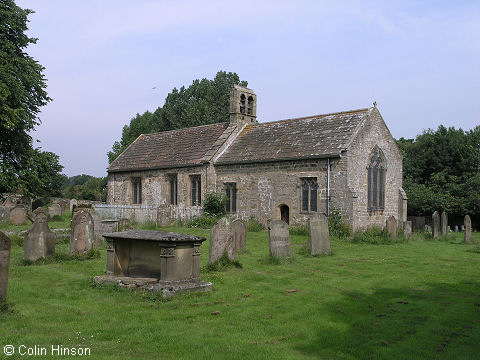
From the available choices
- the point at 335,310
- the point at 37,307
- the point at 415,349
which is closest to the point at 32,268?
the point at 37,307

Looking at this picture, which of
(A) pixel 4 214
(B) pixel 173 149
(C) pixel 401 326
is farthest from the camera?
(B) pixel 173 149

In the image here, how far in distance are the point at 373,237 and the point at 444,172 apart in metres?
17.7

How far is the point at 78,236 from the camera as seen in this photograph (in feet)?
44.0

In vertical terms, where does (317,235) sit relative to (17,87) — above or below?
below

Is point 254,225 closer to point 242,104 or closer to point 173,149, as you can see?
point 242,104

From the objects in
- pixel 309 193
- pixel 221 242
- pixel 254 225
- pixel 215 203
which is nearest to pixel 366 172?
pixel 309 193

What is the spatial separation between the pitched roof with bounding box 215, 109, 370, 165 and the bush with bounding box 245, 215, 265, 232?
10.6ft

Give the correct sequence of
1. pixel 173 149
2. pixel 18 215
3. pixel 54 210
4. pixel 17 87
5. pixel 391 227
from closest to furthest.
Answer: pixel 391 227 < pixel 17 87 < pixel 18 215 < pixel 54 210 < pixel 173 149

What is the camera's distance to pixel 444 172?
33969mm

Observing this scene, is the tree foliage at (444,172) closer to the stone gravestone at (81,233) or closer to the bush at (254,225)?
the bush at (254,225)

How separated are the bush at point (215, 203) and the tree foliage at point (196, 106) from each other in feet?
80.2

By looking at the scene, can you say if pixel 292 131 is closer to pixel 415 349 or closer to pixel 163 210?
pixel 163 210

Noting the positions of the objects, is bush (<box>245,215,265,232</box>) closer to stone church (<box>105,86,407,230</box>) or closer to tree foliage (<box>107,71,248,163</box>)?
stone church (<box>105,86,407,230</box>)

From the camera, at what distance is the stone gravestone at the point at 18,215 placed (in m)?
24.8
